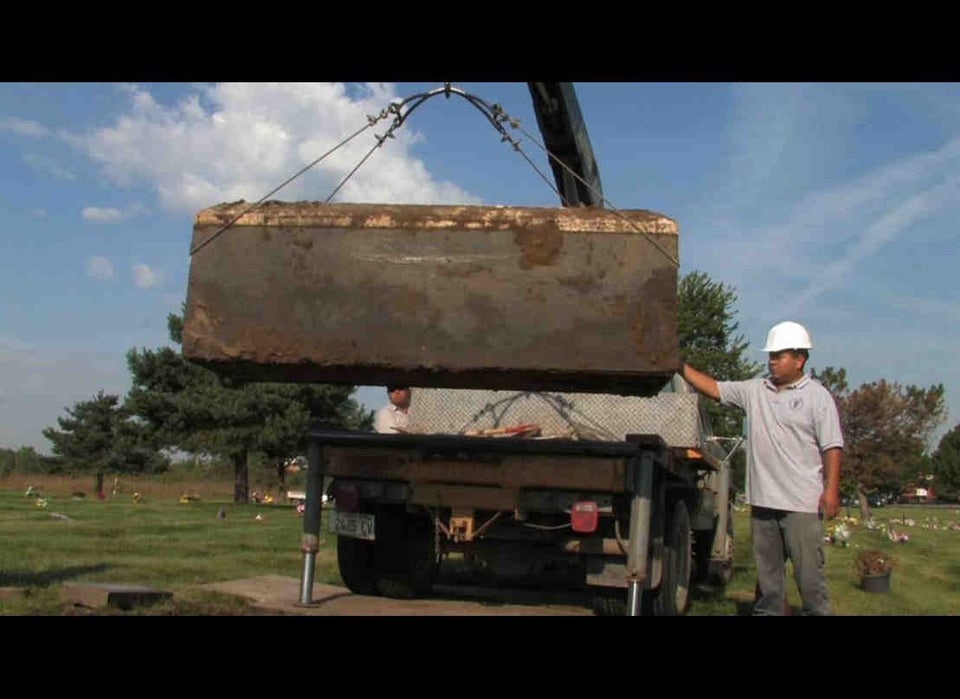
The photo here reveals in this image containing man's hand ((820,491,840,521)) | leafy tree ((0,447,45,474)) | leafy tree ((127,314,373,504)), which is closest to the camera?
man's hand ((820,491,840,521))

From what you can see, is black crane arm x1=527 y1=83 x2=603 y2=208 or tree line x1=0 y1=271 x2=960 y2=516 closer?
black crane arm x1=527 y1=83 x2=603 y2=208

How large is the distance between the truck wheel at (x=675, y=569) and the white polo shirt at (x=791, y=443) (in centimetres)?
139

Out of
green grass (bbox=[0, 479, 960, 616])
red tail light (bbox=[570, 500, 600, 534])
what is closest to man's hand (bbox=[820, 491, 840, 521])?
red tail light (bbox=[570, 500, 600, 534])

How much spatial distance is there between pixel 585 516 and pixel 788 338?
157 centimetres

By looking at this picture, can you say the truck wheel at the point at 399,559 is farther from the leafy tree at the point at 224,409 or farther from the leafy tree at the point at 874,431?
the leafy tree at the point at 874,431

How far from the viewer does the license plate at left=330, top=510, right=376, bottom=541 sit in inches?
260

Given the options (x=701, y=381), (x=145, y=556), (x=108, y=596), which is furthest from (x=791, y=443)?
(x=145, y=556)

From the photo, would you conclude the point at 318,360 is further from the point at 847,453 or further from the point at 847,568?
the point at 847,453

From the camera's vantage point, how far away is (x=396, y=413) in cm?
771

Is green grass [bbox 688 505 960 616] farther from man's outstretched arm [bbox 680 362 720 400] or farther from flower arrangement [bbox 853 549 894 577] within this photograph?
man's outstretched arm [bbox 680 362 720 400]

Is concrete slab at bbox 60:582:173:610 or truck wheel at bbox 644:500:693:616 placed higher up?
truck wheel at bbox 644:500:693:616

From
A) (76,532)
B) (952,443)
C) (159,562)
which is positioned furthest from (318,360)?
(952,443)

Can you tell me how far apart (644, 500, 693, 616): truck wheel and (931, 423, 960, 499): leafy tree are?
99693mm

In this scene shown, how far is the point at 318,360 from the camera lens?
482 cm
